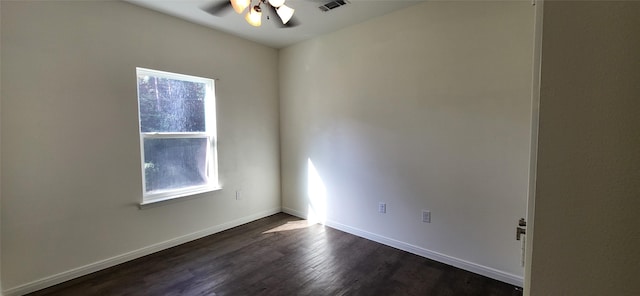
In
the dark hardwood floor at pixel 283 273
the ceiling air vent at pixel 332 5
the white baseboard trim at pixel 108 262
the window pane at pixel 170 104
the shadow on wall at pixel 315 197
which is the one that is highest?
the ceiling air vent at pixel 332 5

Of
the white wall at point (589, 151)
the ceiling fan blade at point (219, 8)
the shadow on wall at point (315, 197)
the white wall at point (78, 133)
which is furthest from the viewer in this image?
the shadow on wall at point (315, 197)

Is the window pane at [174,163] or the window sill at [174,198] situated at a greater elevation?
the window pane at [174,163]

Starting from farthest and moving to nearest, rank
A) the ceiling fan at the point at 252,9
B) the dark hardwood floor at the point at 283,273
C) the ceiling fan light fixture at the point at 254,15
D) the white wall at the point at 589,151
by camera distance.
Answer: the dark hardwood floor at the point at 283,273 < the ceiling fan light fixture at the point at 254,15 < the ceiling fan at the point at 252,9 < the white wall at the point at 589,151

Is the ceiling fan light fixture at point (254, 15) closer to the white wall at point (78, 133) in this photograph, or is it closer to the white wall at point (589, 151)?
the white wall at point (78, 133)

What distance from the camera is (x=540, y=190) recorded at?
567mm

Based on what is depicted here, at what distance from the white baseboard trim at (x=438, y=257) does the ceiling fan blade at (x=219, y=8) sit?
107 inches

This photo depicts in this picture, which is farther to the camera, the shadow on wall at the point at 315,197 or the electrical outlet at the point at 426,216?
the shadow on wall at the point at 315,197

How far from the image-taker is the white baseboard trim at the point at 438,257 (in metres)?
2.18

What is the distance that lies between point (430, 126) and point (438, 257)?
1283mm

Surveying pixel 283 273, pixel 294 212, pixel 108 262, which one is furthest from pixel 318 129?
pixel 108 262

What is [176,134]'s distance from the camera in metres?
2.99

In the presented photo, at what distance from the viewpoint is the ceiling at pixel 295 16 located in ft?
8.32

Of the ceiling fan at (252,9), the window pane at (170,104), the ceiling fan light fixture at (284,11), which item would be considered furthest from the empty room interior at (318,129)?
the ceiling fan light fixture at (284,11)

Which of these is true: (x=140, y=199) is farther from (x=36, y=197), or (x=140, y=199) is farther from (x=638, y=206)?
(x=638, y=206)
